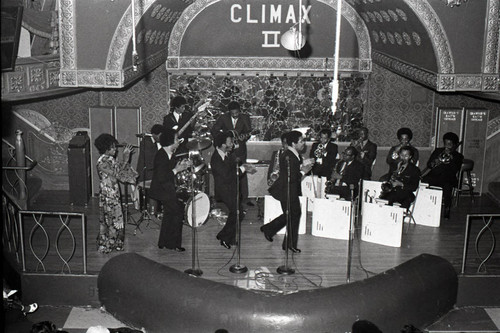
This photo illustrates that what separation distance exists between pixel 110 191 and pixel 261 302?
359 cm

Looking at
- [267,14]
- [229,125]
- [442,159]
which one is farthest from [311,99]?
[442,159]

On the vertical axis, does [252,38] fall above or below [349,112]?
above

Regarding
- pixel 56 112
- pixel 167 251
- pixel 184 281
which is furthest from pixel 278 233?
pixel 56 112

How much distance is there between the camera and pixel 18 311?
355 inches

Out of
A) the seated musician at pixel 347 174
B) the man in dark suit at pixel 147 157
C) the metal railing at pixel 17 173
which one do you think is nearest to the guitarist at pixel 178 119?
the man in dark suit at pixel 147 157

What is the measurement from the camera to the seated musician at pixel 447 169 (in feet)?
43.7

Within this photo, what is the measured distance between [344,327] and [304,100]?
27.5ft

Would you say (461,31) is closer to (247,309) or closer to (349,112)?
(349,112)

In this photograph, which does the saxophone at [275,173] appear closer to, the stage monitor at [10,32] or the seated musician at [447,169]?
the seated musician at [447,169]

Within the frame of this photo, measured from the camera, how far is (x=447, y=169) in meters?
13.3

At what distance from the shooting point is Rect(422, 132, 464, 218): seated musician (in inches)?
525

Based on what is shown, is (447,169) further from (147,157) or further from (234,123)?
(147,157)

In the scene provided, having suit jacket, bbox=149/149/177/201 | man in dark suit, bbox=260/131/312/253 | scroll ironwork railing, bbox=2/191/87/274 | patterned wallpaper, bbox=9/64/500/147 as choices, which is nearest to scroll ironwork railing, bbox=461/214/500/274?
man in dark suit, bbox=260/131/312/253

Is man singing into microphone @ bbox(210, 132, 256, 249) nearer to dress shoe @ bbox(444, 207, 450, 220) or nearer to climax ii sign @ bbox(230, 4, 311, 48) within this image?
climax ii sign @ bbox(230, 4, 311, 48)
